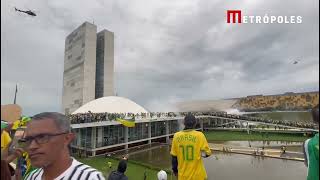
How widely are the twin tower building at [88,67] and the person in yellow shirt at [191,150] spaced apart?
250 feet

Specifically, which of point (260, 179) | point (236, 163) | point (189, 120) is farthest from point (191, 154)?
point (236, 163)

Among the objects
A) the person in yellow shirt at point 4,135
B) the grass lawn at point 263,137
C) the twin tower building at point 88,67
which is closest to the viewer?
the person in yellow shirt at point 4,135

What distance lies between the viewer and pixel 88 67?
7862 centimetres

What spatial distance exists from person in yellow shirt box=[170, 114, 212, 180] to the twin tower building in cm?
7615

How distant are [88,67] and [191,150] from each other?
255ft

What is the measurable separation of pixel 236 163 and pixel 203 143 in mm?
22682

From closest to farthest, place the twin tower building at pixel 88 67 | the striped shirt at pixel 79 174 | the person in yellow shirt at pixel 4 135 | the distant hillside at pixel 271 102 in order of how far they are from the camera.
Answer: the person in yellow shirt at pixel 4 135 < the striped shirt at pixel 79 174 < the twin tower building at pixel 88 67 < the distant hillside at pixel 271 102

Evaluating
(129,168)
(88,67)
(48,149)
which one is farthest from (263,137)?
(88,67)

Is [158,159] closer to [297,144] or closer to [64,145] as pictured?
[297,144]

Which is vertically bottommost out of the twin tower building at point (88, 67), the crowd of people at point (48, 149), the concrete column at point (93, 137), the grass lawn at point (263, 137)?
the grass lawn at point (263, 137)

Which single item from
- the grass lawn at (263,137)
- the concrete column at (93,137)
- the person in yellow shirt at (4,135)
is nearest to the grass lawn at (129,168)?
the concrete column at (93,137)

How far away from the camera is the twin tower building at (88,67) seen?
7862 centimetres

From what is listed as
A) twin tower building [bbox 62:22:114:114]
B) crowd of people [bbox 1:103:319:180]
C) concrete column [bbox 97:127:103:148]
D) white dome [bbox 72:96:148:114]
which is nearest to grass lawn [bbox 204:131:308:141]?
white dome [bbox 72:96:148:114]

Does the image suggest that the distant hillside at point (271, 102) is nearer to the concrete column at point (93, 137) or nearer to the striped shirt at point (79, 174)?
the concrete column at point (93, 137)
